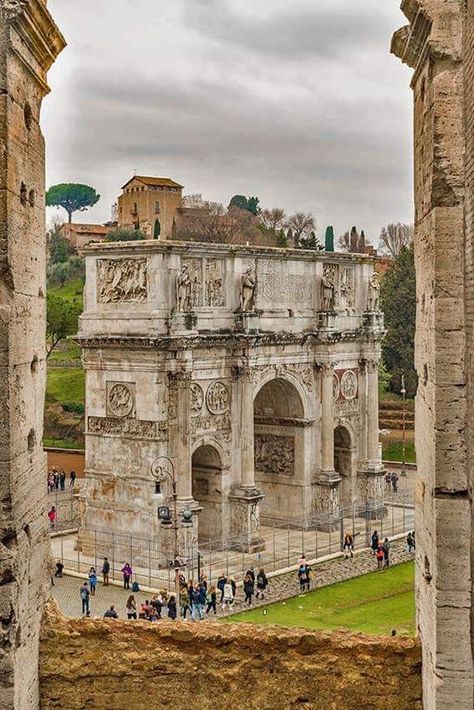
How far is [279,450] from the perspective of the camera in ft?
110

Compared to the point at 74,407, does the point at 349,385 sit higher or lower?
higher

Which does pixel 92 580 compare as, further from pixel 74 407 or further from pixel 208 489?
pixel 74 407

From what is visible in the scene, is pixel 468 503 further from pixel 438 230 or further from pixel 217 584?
pixel 217 584

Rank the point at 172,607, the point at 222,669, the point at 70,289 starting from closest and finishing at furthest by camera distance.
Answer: the point at 222,669, the point at 172,607, the point at 70,289

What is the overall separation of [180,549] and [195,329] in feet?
19.0

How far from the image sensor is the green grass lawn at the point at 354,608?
22.7 meters

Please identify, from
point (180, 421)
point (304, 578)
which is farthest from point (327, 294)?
point (304, 578)

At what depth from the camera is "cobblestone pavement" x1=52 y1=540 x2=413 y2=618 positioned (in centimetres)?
2474

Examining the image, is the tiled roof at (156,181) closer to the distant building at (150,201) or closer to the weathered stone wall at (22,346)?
the distant building at (150,201)

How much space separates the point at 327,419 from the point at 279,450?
1805 mm

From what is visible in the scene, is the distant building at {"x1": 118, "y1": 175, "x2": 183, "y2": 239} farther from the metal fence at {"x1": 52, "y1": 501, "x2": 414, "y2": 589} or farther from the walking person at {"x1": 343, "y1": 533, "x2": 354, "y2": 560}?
the walking person at {"x1": 343, "y1": 533, "x2": 354, "y2": 560}

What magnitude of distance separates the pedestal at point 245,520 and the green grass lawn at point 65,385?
24.8 metres

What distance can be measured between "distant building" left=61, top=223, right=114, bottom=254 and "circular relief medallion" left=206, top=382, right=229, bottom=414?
6036 cm

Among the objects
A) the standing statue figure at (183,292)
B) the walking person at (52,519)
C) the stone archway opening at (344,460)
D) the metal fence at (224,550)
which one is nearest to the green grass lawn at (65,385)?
the walking person at (52,519)
